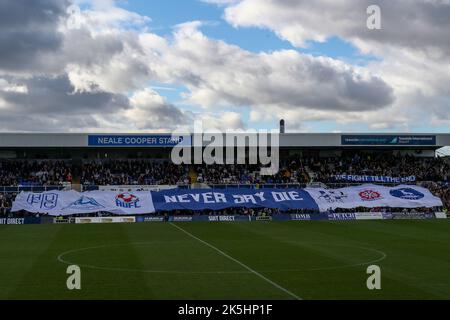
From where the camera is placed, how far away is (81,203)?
5734 cm

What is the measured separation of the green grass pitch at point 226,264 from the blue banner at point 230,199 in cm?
1597

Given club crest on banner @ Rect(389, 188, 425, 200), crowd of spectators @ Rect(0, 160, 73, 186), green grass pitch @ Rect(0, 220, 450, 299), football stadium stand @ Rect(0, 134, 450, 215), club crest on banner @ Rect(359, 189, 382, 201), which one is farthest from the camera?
football stadium stand @ Rect(0, 134, 450, 215)

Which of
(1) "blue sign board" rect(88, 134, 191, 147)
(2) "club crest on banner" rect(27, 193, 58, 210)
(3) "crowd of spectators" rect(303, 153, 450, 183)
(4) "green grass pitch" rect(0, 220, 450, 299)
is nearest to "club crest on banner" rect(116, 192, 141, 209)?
(2) "club crest on banner" rect(27, 193, 58, 210)

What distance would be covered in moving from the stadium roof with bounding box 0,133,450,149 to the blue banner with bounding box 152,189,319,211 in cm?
1753

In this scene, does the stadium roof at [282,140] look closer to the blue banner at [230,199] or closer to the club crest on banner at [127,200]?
the blue banner at [230,199]

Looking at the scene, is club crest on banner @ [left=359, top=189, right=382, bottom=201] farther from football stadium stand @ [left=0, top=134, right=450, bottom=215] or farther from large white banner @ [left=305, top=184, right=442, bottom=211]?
football stadium stand @ [left=0, top=134, right=450, bottom=215]

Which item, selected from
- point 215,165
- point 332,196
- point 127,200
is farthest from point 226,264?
point 215,165

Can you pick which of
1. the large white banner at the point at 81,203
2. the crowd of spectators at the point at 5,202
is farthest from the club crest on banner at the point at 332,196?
the crowd of spectators at the point at 5,202

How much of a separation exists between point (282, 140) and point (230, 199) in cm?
1994

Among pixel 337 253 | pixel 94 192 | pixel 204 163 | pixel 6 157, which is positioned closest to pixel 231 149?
pixel 204 163

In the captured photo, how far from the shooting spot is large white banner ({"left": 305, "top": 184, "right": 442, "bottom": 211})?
2367 inches

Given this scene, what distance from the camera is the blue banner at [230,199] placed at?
58.8 metres

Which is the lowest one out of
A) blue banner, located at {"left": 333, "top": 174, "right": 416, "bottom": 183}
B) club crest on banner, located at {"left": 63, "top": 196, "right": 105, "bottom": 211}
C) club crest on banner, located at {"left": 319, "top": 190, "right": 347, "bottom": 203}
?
club crest on banner, located at {"left": 63, "top": 196, "right": 105, "bottom": 211}

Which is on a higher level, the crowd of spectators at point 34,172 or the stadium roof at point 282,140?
the stadium roof at point 282,140
